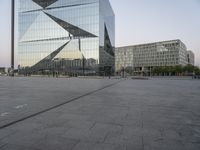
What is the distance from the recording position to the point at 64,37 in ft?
250

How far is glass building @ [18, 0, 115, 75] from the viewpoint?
2795 inches

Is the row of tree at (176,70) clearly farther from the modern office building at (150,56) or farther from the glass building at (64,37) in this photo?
the glass building at (64,37)

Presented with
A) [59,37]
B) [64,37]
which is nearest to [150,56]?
[64,37]

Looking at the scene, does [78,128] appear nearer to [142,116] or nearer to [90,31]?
[142,116]

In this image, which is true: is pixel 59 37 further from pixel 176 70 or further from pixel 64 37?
pixel 176 70

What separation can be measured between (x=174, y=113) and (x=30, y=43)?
276ft

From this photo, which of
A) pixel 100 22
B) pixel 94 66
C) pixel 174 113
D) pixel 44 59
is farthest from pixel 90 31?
pixel 174 113

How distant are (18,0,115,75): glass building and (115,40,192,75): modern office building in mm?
54301

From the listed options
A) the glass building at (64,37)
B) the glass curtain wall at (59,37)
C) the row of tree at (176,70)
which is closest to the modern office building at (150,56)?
the row of tree at (176,70)

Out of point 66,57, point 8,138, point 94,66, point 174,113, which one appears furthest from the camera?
point 66,57

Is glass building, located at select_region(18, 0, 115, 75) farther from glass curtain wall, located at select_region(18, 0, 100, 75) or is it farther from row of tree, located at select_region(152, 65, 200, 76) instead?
row of tree, located at select_region(152, 65, 200, 76)

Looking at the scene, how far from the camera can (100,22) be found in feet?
235

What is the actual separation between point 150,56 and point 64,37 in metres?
87.1

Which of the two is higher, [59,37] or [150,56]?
[59,37]
